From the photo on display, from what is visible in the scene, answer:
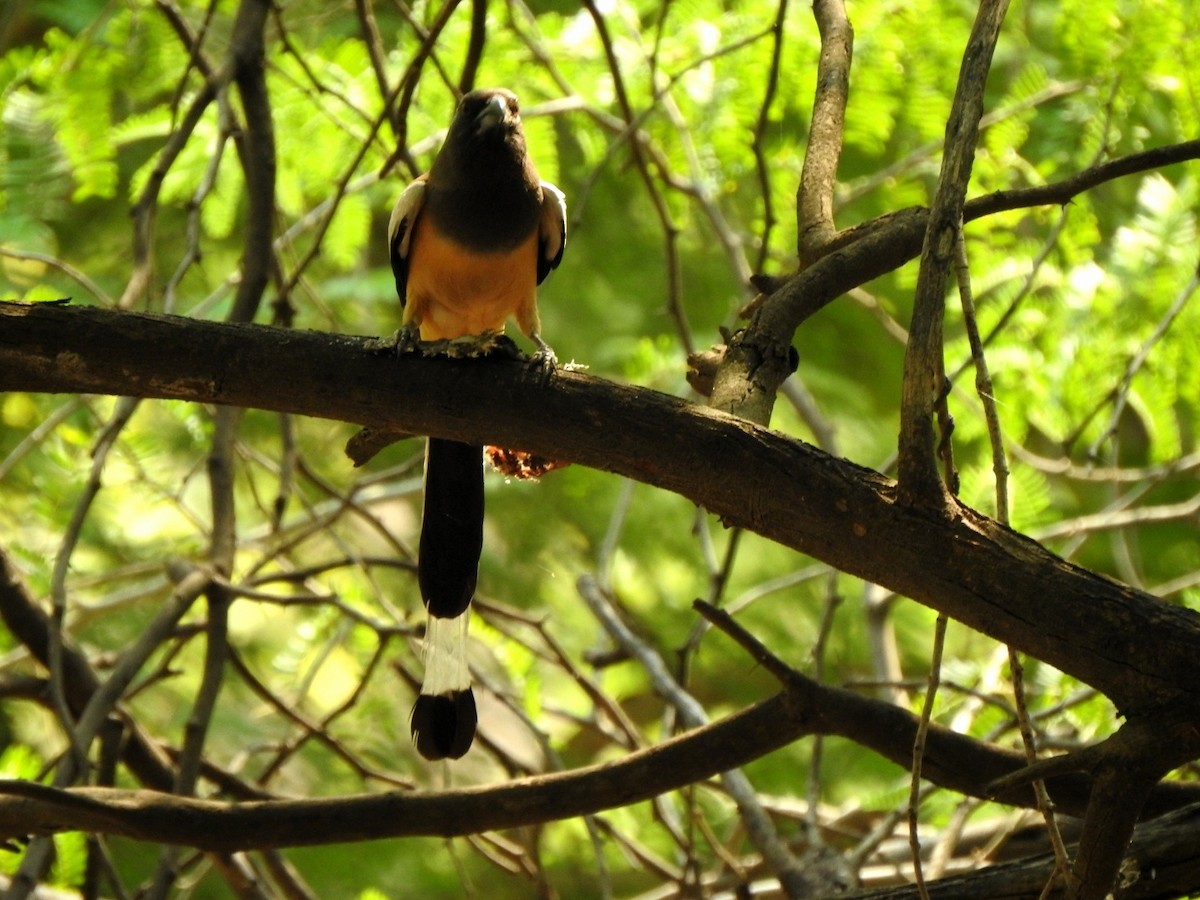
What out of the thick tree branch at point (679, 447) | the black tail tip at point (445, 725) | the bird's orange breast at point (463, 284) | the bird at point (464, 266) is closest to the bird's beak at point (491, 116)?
the bird at point (464, 266)

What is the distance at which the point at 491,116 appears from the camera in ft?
13.6

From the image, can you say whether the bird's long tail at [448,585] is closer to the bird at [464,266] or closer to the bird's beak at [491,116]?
the bird at [464,266]

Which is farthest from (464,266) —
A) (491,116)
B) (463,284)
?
(491,116)

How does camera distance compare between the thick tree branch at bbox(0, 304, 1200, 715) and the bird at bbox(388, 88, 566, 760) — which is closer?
the thick tree branch at bbox(0, 304, 1200, 715)

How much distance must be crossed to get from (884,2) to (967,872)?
11.8 feet

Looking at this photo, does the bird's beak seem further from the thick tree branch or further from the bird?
the thick tree branch

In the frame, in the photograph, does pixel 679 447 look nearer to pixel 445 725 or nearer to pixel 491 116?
pixel 445 725

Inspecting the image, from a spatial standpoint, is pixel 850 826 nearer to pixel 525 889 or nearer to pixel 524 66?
pixel 525 889

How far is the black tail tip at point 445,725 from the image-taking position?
11.5 ft

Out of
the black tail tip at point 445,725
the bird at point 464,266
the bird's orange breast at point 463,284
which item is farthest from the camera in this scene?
the bird's orange breast at point 463,284

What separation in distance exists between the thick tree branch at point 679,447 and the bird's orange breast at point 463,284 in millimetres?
1459

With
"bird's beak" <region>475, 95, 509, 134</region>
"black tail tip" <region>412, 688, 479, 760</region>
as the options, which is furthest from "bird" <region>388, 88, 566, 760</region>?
"black tail tip" <region>412, 688, 479, 760</region>

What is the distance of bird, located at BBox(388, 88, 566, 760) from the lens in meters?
3.78

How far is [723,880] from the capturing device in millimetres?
4508
